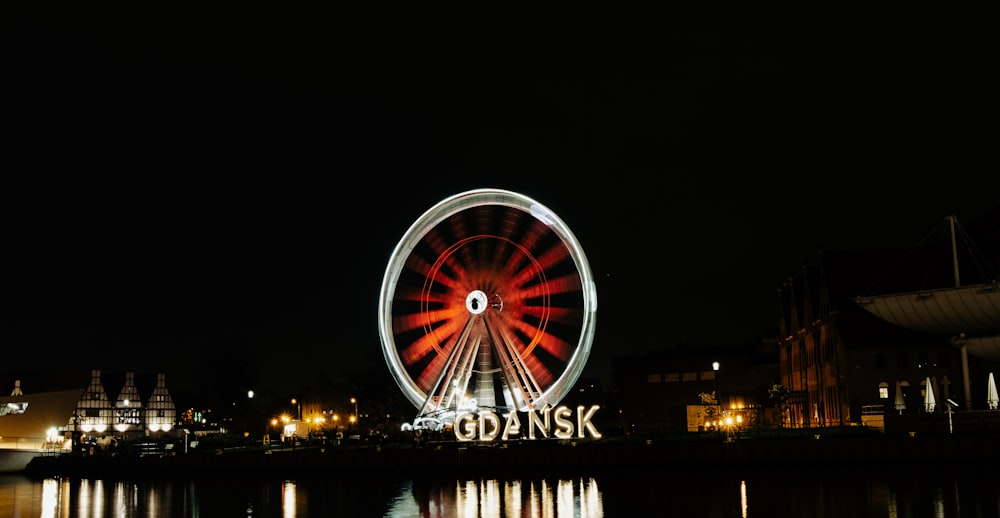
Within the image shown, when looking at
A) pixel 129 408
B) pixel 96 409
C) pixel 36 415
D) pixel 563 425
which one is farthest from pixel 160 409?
pixel 563 425

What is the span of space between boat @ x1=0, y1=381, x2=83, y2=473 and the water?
19025mm

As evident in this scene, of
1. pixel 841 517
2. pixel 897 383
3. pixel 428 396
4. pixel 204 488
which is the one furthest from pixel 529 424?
pixel 841 517

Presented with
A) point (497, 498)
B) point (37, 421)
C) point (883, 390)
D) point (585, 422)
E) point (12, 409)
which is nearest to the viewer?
point (497, 498)

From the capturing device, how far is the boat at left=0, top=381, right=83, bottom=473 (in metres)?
76.8

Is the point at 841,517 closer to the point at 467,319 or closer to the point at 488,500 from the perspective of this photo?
the point at 488,500

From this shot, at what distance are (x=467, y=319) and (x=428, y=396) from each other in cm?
519

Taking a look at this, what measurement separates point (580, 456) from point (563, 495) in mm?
13866

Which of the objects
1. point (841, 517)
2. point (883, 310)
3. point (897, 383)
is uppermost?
point (883, 310)

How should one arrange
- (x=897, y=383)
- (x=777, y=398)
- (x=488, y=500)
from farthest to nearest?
(x=777, y=398) → (x=897, y=383) → (x=488, y=500)

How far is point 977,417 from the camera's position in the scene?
5688 centimetres

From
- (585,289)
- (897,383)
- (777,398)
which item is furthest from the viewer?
(777,398)

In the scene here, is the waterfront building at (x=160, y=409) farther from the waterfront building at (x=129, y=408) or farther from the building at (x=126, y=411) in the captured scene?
the waterfront building at (x=129, y=408)

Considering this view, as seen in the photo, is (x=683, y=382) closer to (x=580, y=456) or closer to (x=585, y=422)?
(x=585, y=422)

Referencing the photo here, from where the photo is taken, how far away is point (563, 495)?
145 ft
